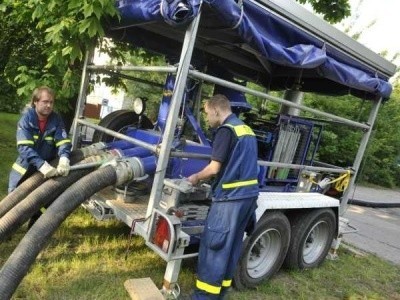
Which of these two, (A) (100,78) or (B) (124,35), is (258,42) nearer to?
(B) (124,35)

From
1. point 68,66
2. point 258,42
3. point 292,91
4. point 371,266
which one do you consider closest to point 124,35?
point 68,66

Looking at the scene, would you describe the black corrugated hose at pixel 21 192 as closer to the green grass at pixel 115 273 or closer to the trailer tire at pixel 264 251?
the green grass at pixel 115 273

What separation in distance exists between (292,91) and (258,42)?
344 centimetres

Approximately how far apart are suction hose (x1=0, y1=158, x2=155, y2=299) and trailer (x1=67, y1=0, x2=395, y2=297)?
0.48 ft

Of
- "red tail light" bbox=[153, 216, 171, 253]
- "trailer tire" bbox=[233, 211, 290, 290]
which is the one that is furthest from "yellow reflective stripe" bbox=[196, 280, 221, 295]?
"trailer tire" bbox=[233, 211, 290, 290]

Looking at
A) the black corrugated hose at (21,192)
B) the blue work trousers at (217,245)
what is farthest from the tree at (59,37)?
the blue work trousers at (217,245)

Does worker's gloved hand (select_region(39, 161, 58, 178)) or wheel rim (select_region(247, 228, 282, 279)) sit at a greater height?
worker's gloved hand (select_region(39, 161, 58, 178))

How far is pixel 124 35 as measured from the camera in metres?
5.22

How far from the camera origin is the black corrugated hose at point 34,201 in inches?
136

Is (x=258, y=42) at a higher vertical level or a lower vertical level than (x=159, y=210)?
higher

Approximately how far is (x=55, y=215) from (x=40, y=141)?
114cm

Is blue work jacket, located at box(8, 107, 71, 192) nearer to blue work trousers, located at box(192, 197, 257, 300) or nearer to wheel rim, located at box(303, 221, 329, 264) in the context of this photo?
blue work trousers, located at box(192, 197, 257, 300)

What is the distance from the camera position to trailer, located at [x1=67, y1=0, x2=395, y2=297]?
3475mm

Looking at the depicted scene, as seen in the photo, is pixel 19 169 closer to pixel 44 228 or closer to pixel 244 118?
pixel 44 228
